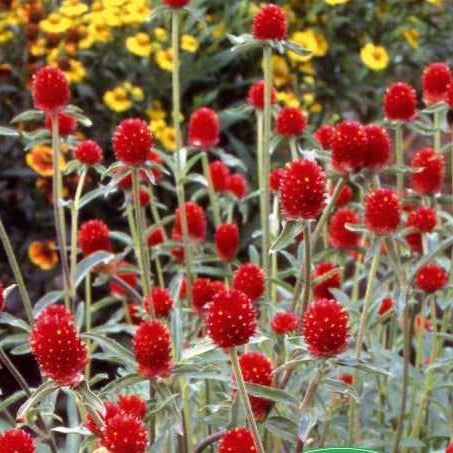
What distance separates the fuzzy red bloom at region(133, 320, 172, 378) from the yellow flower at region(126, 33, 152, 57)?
2370mm

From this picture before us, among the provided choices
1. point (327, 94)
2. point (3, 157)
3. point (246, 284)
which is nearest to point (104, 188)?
point (246, 284)

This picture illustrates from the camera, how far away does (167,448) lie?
5.68 feet

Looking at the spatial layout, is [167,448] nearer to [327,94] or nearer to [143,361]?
[143,361]

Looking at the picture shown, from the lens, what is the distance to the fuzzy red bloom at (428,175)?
202cm

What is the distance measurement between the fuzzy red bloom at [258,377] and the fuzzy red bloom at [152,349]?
0.12 metres

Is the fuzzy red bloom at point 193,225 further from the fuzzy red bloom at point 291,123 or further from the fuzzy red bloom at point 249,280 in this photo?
the fuzzy red bloom at point 249,280

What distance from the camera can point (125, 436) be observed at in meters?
1.31

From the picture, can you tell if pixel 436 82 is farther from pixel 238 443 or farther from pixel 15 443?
pixel 15 443

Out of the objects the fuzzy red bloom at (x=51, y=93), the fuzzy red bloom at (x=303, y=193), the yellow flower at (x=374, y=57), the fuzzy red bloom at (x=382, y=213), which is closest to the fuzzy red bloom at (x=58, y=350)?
the fuzzy red bloom at (x=303, y=193)

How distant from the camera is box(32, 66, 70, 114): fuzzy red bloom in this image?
1.98 metres

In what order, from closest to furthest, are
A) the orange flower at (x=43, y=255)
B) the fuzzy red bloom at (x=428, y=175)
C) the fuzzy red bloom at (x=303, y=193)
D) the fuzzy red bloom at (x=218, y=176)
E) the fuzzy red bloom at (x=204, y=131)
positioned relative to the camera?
the fuzzy red bloom at (x=303, y=193) < the fuzzy red bloom at (x=428, y=175) < the fuzzy red bloom at (x=204, y=131) < the fuzzy red bloom at (x=218, y=176) < the orange flower at (x=43, y=255)

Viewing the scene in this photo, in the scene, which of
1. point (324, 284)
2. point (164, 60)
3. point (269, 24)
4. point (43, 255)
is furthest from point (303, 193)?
point (164, 60)

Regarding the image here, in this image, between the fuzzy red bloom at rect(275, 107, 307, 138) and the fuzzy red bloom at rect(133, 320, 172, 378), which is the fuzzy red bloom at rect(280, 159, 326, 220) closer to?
the fuzzy red bloom at rect(133, 320, 172, 378)

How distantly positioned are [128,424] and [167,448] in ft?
A: 1.40
